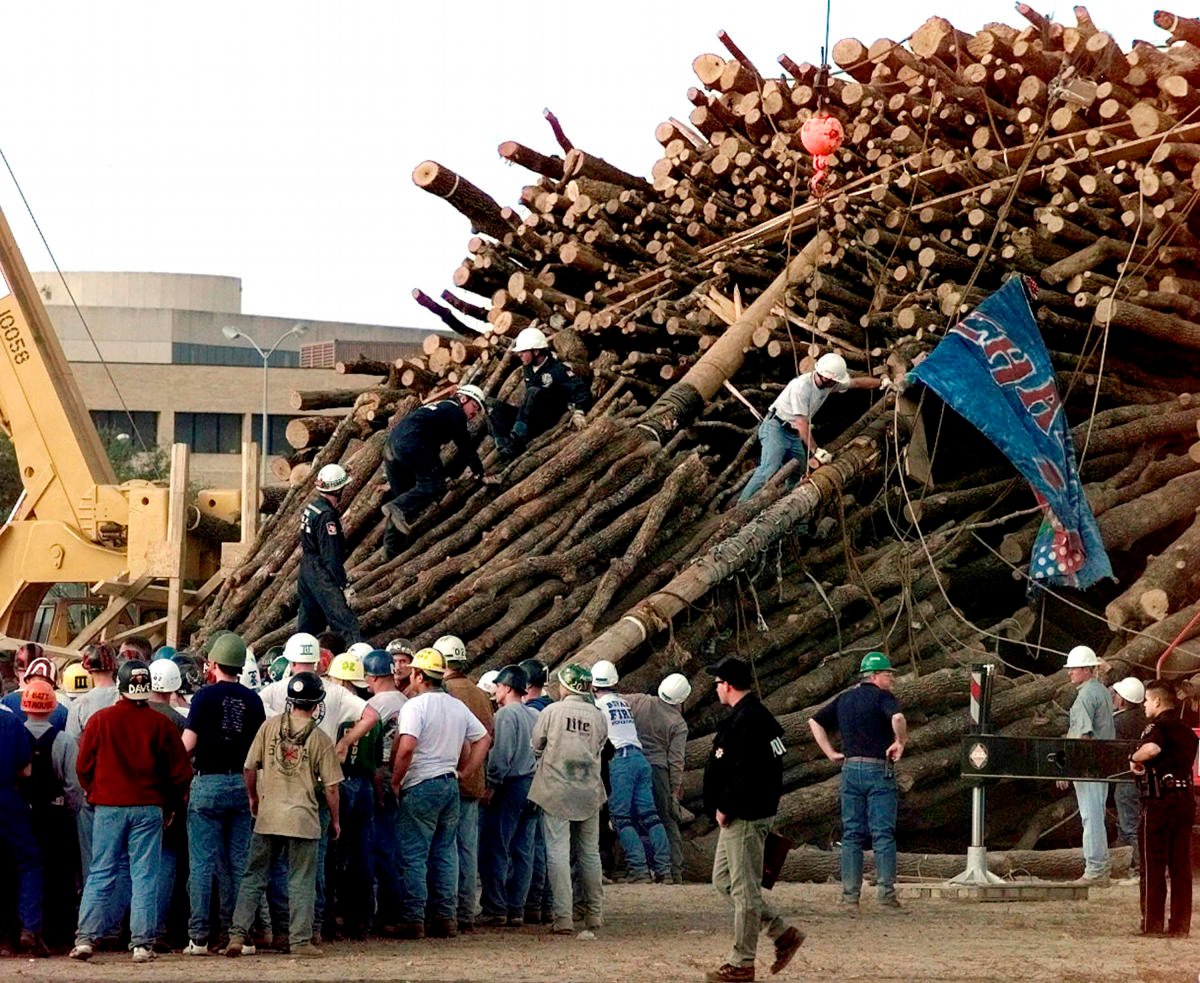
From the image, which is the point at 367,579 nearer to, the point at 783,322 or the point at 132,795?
the point at 783,322

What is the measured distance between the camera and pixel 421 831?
12914mm

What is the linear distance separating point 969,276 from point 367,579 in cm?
654

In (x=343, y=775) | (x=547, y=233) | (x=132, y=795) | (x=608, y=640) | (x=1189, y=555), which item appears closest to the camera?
(x=132, y=795)

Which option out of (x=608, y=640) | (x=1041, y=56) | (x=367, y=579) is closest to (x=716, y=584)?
(x=608, y=640)

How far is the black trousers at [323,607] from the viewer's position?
17281 millimetres

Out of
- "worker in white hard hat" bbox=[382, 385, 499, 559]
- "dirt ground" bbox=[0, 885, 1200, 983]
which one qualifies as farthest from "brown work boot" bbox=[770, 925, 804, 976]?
"worker in white hard hat" bbox=[382, 385, 499, 559]

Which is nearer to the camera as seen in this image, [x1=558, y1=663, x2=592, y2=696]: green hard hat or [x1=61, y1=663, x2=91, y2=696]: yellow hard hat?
[x1=558, y1=663, x2=592, y2=696]: green hard hat

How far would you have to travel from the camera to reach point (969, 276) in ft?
68.3

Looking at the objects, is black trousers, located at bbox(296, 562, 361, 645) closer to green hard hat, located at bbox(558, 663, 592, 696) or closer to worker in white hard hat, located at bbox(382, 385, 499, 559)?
worker in white hard hat, located at bbox(382, 385, 499, 559)

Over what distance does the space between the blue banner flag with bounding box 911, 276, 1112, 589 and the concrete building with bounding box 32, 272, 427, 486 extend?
2989 cm

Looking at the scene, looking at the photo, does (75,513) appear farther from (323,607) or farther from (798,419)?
(798,419)

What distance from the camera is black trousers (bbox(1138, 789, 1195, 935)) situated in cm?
1323

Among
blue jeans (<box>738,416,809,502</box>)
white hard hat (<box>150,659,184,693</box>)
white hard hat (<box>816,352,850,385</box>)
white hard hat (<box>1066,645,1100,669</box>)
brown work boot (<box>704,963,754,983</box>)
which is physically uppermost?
white hard hat (<box>816,352,850,385</box>)

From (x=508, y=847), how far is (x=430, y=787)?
1.16 meters
